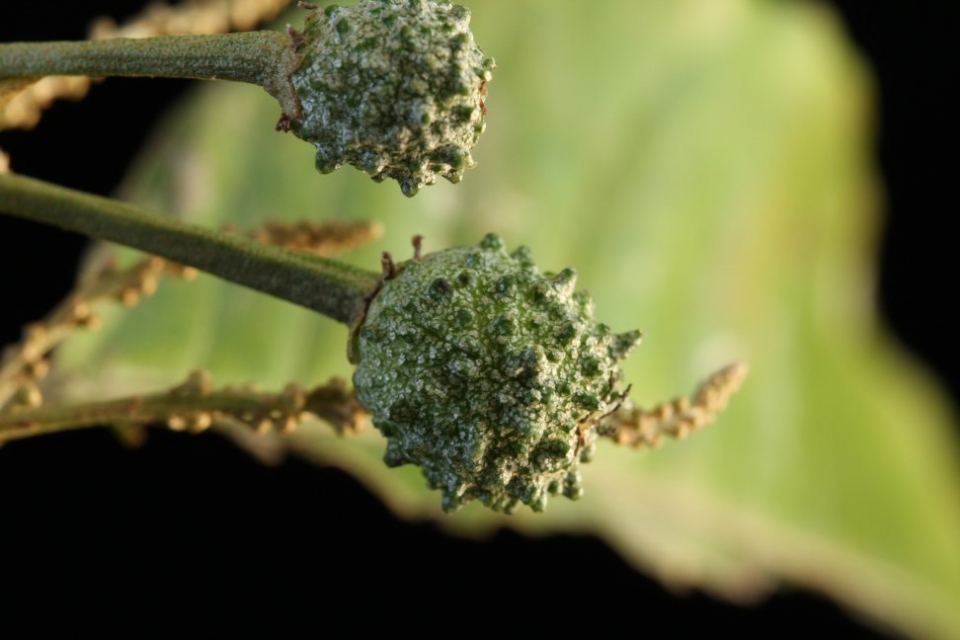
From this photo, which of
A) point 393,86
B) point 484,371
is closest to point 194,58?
point 393,86

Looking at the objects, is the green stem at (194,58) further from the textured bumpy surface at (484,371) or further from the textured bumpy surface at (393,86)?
the textured bumpy surface at (484,371)

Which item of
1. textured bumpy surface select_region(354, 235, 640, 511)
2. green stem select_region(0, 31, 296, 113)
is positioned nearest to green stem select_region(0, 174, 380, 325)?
textured bumpy surface select_region(354, 235, 640, 511)

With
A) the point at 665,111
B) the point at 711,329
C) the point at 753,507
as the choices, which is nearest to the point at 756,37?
the point at 665,111

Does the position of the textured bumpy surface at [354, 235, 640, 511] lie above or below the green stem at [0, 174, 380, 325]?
below

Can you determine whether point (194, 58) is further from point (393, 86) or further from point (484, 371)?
point (484, 371)

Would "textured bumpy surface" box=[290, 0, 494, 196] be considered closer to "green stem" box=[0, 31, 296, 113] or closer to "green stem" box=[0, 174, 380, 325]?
"green stem" box=[0, 31, 296, 113]

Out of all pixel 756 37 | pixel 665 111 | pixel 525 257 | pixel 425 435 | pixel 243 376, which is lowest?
pixel 425 435

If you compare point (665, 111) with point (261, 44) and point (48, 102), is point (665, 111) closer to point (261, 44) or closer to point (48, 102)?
point (48, 102)
